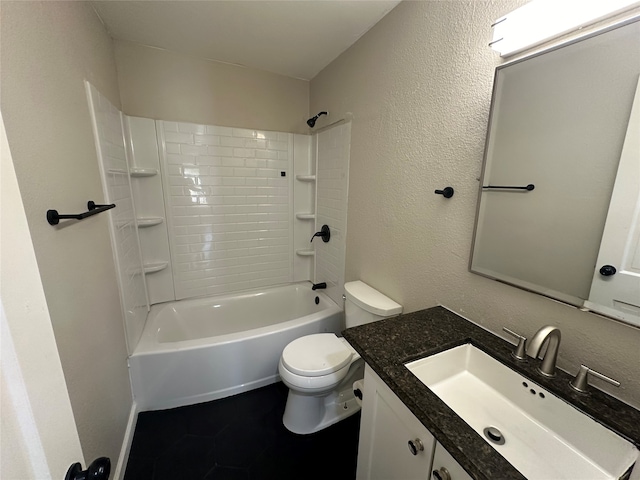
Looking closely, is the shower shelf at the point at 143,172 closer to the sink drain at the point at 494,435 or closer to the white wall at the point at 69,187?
the white wall at the point at 69,187

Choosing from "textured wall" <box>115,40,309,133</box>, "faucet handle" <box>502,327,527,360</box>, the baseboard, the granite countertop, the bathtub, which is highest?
"textured wall" <box>115,40,309,133</box>

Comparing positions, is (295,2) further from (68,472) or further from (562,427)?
(562,427)

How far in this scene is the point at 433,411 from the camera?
68cm

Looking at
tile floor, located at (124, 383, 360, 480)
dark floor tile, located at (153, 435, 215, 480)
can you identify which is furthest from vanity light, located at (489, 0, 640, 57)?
dark floor tile, located at (153, 435, 215, 480)

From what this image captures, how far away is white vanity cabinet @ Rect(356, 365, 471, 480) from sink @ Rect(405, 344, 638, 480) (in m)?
0.14

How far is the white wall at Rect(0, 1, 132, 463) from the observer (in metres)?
0.75

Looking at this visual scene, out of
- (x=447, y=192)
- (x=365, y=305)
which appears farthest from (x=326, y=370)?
Answer: (x=447, y=192)

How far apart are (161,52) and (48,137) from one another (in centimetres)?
145

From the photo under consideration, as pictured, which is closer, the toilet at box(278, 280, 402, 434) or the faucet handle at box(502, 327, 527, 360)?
the faucet handle at box(502, 327, 527, 360)

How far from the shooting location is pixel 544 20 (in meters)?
0.80

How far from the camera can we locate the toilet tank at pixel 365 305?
146 cm

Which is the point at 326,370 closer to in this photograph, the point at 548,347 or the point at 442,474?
the point at 442,474

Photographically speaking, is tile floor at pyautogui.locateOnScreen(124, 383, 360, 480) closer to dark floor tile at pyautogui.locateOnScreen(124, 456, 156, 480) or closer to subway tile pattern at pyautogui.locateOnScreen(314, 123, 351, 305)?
dark floor tile at pyautogui.locateOnScreen(124, 456, 156, 480)

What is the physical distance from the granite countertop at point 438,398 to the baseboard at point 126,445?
1306 millimetres
